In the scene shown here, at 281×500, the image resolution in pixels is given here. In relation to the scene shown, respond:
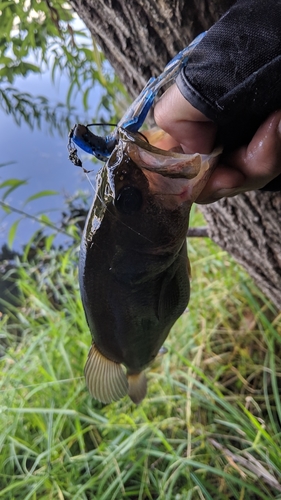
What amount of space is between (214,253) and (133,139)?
5.04 feet

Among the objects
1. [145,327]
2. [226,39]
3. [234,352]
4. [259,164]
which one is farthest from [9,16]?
[234,352]

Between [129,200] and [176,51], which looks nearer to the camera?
[129,200]

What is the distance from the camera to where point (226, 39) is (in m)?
0.88

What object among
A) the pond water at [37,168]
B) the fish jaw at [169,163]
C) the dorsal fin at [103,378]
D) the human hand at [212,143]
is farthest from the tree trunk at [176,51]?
the pond water at [37,168]

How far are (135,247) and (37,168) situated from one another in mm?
3412

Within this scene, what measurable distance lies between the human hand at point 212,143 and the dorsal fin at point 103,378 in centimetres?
54

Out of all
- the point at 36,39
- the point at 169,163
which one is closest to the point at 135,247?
the point at 169,163

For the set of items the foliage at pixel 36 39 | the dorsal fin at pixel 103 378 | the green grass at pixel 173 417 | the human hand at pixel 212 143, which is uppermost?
the foliage at pixel 36 39

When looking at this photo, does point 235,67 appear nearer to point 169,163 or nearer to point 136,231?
point 169,163

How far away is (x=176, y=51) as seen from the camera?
1.20m

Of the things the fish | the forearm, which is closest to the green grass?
the fish

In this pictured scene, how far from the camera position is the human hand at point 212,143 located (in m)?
0.88

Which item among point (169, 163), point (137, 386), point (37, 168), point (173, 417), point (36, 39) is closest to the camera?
point (169, 163)

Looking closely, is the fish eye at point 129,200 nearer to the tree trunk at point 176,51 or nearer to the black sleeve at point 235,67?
the black sleeve at point 235,67
